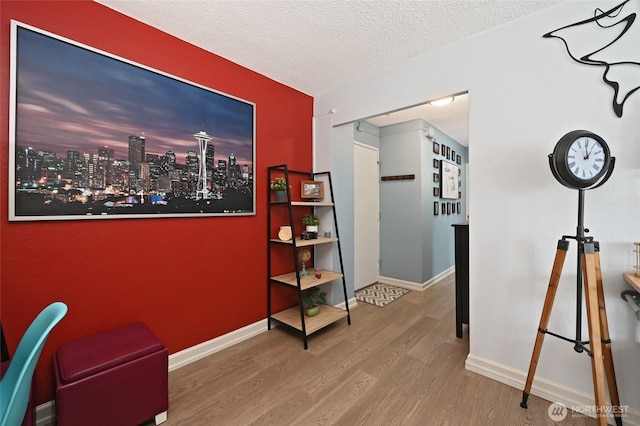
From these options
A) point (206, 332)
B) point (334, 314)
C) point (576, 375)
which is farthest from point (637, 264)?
point (206, 332)

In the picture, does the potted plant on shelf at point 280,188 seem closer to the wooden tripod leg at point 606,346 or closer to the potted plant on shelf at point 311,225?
the potted plant on shelf at point 311,225

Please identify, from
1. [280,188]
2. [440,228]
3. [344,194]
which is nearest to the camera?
[280,188]

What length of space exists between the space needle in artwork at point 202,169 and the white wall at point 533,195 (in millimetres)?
1957

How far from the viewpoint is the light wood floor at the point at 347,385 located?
159 centimetres

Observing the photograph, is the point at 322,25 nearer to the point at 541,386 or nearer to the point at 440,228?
the point at 541,386

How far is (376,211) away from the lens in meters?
4.29

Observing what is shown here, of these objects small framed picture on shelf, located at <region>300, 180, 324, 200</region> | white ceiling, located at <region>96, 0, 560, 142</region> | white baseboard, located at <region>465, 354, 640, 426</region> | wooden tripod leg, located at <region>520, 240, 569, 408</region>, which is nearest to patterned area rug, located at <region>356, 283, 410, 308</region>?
white baseboard, located at <region>465, 354, 640, 426</region>

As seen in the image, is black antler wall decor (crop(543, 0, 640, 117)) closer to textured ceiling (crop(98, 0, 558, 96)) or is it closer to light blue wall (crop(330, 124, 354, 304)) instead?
textured ceiling (crop(98, 0, 558, 96))

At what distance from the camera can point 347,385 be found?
1.87m

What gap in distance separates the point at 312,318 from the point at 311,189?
1.35 m

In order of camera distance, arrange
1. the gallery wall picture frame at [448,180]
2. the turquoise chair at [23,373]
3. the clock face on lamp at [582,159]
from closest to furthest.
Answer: the turquoise chair at [23,373]
the clock face on lamp at [582,159]
the gallery wall picture frame at [448,180]

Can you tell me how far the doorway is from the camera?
390 cm

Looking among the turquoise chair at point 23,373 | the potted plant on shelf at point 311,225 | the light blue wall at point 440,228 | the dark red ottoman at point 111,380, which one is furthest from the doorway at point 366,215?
the turquoise chair at point 23,373

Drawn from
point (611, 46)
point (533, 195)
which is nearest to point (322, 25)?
point (611, 46)
